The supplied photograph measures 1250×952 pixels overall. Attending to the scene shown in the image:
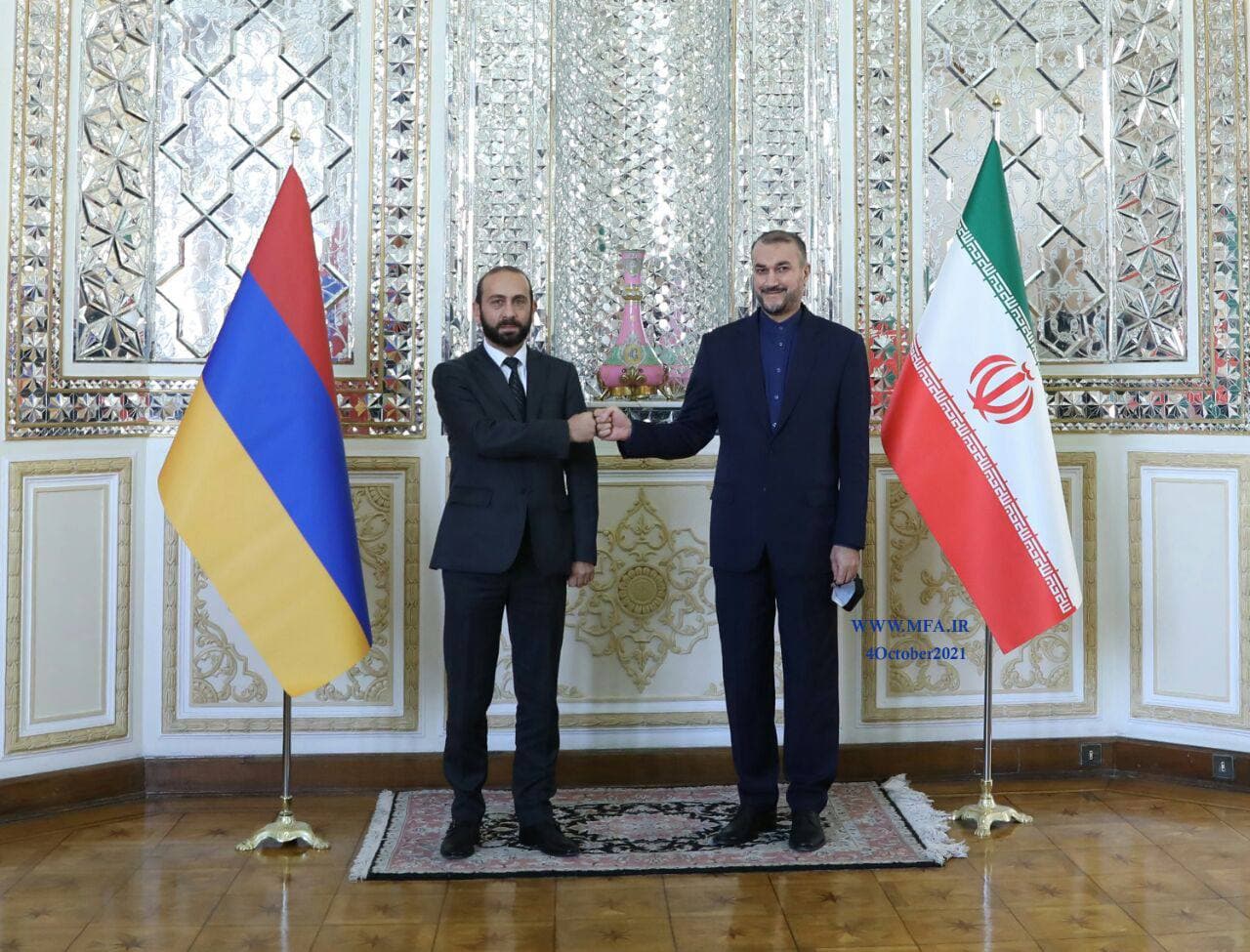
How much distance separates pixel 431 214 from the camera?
4.43 m

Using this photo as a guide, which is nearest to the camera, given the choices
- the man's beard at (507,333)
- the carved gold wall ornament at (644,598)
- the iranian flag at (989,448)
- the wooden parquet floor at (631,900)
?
the wooden parquet floor at (631,900)

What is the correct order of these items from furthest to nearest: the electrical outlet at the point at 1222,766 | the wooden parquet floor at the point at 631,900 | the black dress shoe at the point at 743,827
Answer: the electrical outlet at the point at 1222,766, the black dress shoe at the point at 743,827, the wooden parquet floor at the point at 631,900

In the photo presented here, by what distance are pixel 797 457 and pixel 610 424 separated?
1.73 ft

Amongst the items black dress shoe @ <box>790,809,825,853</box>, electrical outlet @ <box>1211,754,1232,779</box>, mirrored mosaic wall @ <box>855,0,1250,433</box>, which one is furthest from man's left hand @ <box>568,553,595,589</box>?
electrical outlet @ <box>1211,754,1232,779</box>

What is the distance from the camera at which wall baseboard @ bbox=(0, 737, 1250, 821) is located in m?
4.32

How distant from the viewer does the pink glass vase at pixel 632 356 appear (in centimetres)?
468

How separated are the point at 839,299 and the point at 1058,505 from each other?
1.06 metres

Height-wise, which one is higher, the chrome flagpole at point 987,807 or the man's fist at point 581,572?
the man's fist at point 581,572

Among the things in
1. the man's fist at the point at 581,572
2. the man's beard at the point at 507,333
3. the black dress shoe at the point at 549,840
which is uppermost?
the man's beard at the point at 507,333

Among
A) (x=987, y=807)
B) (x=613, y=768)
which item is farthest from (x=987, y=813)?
(x=613, y=768)

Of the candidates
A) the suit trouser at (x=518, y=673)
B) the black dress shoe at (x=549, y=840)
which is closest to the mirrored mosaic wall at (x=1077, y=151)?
the suit trouser at (x=518, y=673)

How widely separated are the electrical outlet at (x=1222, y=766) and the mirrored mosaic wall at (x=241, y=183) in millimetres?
2873

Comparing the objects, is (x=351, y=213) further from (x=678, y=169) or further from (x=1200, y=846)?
(x=1200, y=846)

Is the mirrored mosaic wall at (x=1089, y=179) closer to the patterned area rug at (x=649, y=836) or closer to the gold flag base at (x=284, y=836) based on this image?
the patterned area rug at (x=649, y=836)
